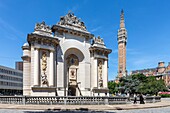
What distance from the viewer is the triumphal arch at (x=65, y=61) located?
31.5 metres

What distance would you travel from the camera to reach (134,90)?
57812 mm

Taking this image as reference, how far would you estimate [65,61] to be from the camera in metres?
35.9

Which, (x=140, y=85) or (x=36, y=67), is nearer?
(x=36, y=67)

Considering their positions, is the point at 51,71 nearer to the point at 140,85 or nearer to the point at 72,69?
the point at 72,69

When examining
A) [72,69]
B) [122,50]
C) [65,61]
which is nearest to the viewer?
[65,61]

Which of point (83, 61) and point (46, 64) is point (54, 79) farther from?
point (83, 61)

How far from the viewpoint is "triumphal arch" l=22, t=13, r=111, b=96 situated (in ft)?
103

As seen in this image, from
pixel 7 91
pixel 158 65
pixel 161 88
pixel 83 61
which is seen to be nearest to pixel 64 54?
pixel 83 61

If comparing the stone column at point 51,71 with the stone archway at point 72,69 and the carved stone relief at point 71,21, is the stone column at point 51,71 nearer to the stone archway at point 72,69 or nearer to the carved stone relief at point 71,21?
the stone archway at point 72,69

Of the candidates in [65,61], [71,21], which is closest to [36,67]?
[65,61]

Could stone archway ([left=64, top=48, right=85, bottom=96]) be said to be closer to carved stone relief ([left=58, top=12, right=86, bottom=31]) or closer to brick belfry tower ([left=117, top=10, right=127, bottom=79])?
carved stone relief ([left=58, top=12, right=86, bottom=31])

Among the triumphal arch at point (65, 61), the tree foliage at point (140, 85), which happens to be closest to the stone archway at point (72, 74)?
the triumphal arch at point (65, 61)

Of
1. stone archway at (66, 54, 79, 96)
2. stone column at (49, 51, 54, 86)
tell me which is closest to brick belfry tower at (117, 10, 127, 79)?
stone archway at (66, 54, 79, 96)

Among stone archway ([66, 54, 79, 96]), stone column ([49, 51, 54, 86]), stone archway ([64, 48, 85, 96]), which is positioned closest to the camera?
stone column ([49, 51, 54, 86])
